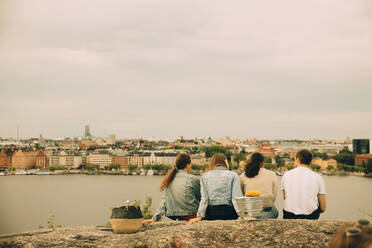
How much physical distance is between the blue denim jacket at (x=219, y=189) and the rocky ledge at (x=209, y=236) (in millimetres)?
379

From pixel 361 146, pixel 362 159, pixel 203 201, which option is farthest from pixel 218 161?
pixel 361 146

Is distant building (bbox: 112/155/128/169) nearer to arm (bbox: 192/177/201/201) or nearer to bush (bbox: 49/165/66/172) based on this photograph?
bush (bbox: 49/165/66/172)

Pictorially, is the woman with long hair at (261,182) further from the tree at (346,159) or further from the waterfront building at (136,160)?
the tree at (346,159)

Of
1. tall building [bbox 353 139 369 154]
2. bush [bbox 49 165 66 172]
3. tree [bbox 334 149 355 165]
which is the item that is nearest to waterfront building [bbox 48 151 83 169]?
bush [bbox 49 165 66 172]

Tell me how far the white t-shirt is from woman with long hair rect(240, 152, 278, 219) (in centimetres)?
13

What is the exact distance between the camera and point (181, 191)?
3029mm

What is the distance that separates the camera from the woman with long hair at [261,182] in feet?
9.88

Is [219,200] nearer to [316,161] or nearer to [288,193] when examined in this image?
[288,193]

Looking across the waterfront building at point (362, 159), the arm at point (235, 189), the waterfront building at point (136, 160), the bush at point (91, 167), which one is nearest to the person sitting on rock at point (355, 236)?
the arm at point (235, 189)

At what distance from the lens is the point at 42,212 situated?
1981cm

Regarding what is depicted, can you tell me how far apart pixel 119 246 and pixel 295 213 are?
134 cm

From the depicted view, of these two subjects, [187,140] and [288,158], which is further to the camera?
[187,140]

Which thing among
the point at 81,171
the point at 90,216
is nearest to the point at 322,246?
the point at 90,216

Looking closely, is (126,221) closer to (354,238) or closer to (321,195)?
(321,195)
